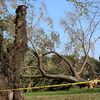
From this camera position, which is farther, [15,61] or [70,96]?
[70,96]

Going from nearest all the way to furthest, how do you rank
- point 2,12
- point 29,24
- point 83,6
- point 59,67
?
1. point 83,6
2. point 2,12
3. point 29,24
4. point 59,67

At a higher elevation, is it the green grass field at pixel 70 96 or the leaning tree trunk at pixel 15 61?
the leaning tree trunk at pixel 15 61

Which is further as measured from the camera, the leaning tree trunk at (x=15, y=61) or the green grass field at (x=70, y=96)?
the green grass field at (x=70, y=96)

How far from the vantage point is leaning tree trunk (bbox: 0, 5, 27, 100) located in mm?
9641

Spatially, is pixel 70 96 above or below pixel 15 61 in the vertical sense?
below

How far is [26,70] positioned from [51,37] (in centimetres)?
426

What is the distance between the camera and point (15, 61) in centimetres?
994

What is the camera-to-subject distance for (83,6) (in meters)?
10.4

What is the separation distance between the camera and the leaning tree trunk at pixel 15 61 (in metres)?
9.64

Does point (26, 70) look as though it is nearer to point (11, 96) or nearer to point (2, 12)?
point (2, 12)

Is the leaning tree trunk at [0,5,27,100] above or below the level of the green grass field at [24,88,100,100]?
above

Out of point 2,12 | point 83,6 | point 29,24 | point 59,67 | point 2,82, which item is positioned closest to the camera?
point 2,82

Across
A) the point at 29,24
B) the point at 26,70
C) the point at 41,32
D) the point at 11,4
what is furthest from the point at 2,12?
the point at 26,70

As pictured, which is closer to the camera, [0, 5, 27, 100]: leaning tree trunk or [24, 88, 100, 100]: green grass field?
[0, 5, 27, 100]: leaning tree trunk
